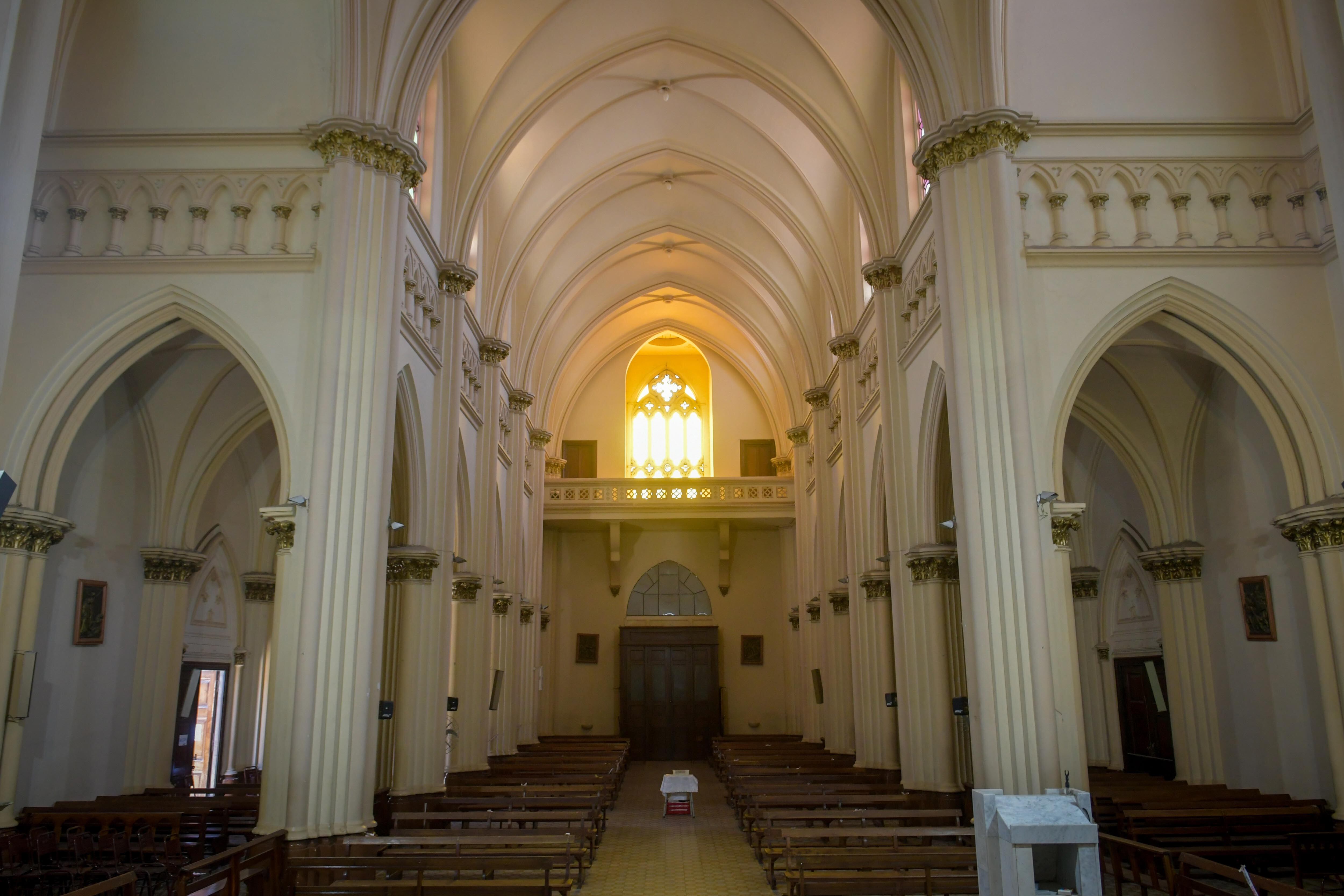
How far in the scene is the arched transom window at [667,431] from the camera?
1252 inches

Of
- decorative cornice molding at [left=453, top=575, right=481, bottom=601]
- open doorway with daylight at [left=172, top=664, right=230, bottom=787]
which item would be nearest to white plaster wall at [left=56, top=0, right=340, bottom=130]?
decorative cornice molding at [left=453, top=575, right=481, bottom=601]

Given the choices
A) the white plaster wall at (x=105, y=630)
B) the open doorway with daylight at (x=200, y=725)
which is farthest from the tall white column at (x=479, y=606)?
the white plaster wall at (x=105, y=630)

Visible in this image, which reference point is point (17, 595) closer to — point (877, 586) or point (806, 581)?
point (877, 586)

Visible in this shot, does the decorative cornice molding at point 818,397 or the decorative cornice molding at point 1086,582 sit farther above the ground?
the decorative cornice molding at point 818,397

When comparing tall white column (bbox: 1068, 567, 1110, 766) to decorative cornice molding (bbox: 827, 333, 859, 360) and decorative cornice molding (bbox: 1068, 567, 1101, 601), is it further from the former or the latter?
decorative cornice molding (bbox: 827, 333, 859, 360)

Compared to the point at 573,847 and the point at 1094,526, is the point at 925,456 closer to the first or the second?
the point at 1094,526

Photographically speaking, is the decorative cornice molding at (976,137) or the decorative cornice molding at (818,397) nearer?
the decorative cornice molding at (976,137)

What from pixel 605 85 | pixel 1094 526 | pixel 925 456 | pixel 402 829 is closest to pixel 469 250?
pixel 605 85

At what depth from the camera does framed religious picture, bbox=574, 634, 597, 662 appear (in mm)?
30406

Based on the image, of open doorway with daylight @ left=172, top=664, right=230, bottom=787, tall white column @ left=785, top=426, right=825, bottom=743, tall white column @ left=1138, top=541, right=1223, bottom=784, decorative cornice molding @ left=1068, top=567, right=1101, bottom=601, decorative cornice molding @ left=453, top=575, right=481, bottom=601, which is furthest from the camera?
tall white column @ left=785, top=426, right=825, bottom=743

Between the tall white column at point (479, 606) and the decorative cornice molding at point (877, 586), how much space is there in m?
7.04

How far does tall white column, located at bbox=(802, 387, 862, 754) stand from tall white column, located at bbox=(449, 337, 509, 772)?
7.35 metres

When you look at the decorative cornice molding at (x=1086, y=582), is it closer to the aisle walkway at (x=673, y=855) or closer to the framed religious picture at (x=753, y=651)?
the aisle walkway at (x=673, y=855)

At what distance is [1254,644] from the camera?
1388 centimetres
